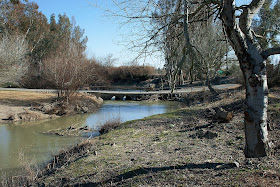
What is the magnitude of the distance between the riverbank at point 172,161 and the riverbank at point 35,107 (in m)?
11.1

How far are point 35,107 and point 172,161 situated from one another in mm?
17430

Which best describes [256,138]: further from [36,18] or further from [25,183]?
[36,18]

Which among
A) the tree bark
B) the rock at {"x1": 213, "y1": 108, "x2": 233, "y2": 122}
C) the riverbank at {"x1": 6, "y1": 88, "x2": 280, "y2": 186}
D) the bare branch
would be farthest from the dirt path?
the bare branch

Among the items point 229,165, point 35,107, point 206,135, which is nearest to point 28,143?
point 206,135

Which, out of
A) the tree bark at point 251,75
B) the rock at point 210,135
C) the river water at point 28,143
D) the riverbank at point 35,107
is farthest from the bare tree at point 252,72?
the riverbank at point 35,107

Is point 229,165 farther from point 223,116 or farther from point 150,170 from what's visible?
point 223,116

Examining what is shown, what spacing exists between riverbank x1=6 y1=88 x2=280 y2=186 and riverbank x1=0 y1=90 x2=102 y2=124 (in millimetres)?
11120

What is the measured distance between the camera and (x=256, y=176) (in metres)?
3.49

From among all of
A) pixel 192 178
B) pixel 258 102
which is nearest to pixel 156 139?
pixel 192 178

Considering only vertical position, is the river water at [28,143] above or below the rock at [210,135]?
below

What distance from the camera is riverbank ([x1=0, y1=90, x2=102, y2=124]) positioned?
17.6 metres

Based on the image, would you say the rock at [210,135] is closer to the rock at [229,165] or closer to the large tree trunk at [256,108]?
the rock at [229,165]

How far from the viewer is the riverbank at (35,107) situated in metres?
17.6

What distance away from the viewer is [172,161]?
4.95m
